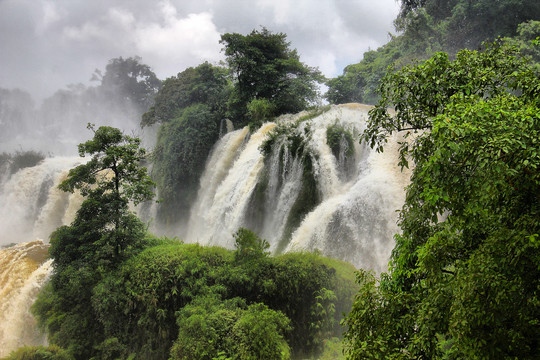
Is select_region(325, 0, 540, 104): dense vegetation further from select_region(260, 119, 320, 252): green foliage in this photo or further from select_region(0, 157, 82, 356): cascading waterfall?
select_region(0, 157, 82, 356): cascading waterfall

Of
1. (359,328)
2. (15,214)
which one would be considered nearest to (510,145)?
(359,328)

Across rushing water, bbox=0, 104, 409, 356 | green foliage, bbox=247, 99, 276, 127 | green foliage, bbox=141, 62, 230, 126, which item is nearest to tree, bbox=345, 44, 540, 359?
rushing water, bbox=0, 104, 409, 356

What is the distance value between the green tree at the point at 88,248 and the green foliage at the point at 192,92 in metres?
10.4

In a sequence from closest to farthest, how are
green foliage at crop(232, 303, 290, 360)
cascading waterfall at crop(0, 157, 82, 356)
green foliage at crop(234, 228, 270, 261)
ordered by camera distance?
green foliage at crop(232, 303, 290, 360) → green foliage at crop(234, 228, 270, 261) → cascading waterfall at crop(0, 157, 82, 356)

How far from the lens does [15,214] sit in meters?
20.9

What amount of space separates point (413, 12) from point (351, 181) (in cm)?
1230

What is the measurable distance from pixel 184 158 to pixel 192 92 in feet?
15.9

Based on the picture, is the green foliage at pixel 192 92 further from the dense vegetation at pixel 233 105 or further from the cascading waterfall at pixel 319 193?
the cascading waterfall at pixel 319 193

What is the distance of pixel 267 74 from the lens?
18.0 meters

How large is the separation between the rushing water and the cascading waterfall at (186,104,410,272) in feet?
0.08

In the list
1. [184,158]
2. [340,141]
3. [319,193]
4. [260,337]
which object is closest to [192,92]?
[184,158]

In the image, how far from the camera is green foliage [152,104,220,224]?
59.0ft

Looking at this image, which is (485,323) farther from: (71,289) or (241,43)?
(241,43)

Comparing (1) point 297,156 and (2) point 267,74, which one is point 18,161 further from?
(1) point 297,156
